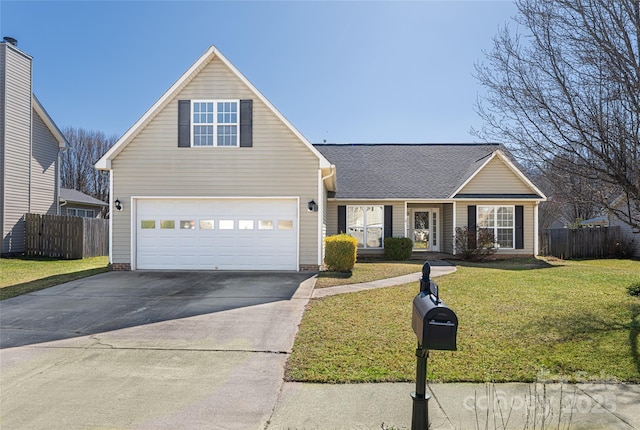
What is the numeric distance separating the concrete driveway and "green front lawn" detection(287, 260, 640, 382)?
23.7 inches

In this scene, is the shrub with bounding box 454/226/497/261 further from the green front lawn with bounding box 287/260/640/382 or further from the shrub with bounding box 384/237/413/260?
the green front lawn with bounding box 287/260/640/382

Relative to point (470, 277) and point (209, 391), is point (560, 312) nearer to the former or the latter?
point (470, 277)

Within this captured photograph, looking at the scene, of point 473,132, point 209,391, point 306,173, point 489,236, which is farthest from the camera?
point 489,236

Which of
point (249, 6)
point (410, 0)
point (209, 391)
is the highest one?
point (249, 6)

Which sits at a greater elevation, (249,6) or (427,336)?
(249,6)

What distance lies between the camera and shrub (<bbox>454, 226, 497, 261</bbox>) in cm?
1697

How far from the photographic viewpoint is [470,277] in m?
11.8

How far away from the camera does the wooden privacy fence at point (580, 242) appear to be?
20031mm

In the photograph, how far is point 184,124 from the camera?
42.0 feet

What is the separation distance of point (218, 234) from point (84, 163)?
138 ft

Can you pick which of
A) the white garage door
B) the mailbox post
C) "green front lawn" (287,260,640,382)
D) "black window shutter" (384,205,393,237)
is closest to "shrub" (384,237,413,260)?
"black window shutter" (384,205,393,237)

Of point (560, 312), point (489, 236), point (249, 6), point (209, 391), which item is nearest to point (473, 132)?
point (560, 312)

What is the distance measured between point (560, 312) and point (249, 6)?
11149 mm

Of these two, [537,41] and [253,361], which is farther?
[537,41]
